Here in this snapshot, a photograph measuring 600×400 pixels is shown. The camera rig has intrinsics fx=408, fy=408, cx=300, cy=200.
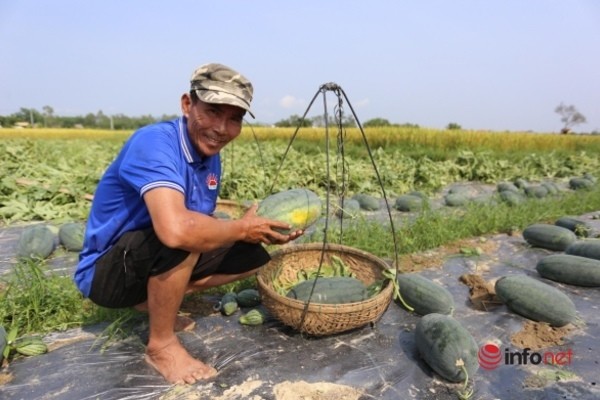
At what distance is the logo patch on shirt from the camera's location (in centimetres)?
249

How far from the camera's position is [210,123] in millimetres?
2174

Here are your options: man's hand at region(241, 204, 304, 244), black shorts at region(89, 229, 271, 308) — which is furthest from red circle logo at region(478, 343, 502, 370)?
black shorts at region(89, 229, 271, 308)

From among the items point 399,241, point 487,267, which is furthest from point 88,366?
point 487,267

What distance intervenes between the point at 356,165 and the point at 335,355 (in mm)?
6347

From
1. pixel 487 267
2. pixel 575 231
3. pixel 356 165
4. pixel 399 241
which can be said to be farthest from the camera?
pixel 356 165

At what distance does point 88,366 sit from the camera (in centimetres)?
220

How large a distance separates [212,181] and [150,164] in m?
0.58

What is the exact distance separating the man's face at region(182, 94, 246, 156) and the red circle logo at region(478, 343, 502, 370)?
185 centimetres

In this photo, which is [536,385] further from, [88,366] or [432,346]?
[88,366]

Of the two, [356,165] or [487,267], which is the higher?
[356,165]

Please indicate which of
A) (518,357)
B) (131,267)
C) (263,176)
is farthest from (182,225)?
(263,176)

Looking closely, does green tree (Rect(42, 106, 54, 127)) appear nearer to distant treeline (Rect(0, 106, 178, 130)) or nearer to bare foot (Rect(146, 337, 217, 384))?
distant treeline (Rect(0, 106, 178, 130))

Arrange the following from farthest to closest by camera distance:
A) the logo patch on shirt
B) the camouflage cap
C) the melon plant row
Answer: the melon plant row < the logo patch on shirt < the camouflage cap

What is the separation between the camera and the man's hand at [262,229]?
7.43 feet
